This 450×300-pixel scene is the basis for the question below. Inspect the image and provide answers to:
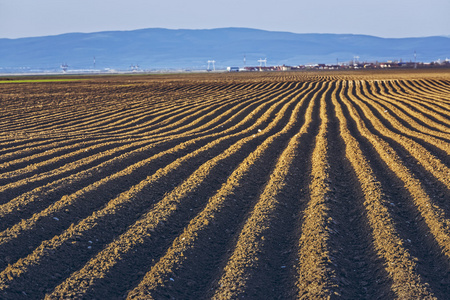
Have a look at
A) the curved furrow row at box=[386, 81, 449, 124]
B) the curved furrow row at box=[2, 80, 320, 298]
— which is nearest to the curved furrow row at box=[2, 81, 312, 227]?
the curved furrow row at box=[2, 80, 320, 298]

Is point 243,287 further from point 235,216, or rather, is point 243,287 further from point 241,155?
point 241,155

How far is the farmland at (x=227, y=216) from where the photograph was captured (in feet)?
17.0

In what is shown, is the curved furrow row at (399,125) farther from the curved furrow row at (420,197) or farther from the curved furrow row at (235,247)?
the curved furrow row at (235,247)

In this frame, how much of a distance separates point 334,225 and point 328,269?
1.49 m

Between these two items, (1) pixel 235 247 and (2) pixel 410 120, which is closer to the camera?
(1) pixel 235 247

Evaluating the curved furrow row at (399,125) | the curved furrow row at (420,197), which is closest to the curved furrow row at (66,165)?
the curved furrow row at (420,197)

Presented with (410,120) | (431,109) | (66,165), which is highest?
(66,165)

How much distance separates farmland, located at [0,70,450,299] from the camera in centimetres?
520

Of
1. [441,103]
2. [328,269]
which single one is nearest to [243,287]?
[328,269]

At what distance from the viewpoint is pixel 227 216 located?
7246mm

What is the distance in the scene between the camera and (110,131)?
1661cm

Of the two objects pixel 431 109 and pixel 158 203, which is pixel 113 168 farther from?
pixel 431 109

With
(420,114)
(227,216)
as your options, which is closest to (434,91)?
(420,114)

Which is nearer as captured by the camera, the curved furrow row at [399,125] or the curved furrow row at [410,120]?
the curved furrow row at [399,125]
